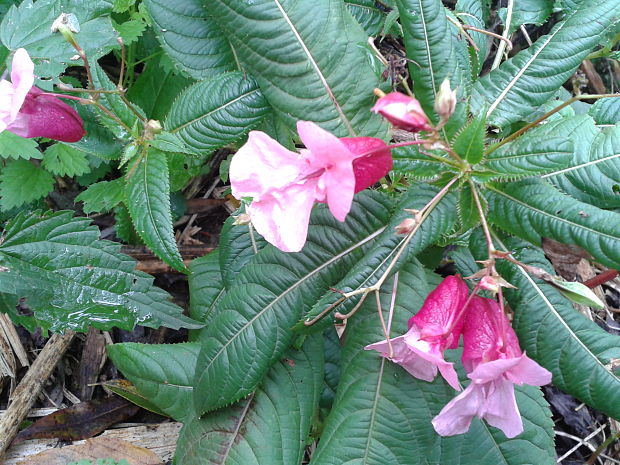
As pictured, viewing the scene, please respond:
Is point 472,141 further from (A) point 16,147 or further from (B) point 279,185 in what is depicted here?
(A) point 16,147

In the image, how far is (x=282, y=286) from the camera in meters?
1.53

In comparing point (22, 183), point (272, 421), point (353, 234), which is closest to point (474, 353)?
point (353, 234)

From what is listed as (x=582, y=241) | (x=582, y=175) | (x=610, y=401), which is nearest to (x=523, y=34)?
(x=582, y=175)

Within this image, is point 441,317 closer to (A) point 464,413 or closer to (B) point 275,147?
(A) point 464,413

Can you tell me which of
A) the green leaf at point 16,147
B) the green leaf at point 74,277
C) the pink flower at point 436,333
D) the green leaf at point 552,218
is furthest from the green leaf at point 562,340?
the green leaf at point 16,147

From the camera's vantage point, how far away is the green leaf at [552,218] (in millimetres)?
1327

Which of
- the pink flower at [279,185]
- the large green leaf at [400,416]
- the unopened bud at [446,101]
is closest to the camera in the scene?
the unopened bud at [446,101]

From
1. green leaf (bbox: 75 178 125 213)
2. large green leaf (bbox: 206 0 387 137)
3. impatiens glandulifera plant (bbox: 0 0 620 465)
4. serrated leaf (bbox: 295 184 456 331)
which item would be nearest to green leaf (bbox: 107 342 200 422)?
impatiens glandulifera plant (bbox: 0 0 620 465)

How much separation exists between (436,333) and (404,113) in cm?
49

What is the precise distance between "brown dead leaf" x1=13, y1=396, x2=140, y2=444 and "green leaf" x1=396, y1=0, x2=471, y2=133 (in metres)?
1.64

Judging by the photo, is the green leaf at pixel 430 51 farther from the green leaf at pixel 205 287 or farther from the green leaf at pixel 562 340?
the green leaf at pixel 205 287

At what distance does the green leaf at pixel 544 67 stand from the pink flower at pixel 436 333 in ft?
1.74

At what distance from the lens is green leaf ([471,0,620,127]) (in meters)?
1.56

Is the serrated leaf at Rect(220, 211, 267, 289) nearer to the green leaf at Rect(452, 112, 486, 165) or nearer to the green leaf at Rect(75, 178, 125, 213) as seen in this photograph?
the green leaf at Rect(75, 178, 125, 213)
